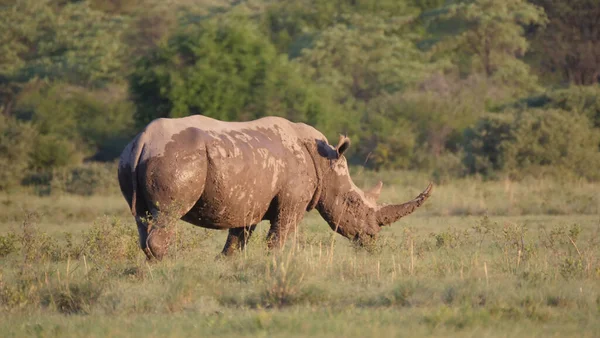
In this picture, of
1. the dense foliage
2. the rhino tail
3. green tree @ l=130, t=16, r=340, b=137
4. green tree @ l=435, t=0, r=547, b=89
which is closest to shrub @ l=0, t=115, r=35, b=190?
the dense foliage

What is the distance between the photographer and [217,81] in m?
31.0

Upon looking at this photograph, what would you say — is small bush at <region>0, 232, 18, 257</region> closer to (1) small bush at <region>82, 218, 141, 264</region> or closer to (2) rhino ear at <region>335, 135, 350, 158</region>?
(1) small bush at <region>82, 218, 141, 264</region>

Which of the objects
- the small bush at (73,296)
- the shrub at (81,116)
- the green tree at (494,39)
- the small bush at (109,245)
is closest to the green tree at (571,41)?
the green tree at (494,39)

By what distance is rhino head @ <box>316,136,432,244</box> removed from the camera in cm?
1163

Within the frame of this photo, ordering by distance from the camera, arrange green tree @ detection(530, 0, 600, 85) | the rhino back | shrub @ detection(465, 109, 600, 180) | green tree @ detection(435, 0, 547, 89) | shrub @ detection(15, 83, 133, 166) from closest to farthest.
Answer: the rhino back
shrub @ detection(465, 109, 600, 180)
shrub @ detection(15, 83, 133, 166)
green tree @ detection(435, 0, 547, 89)
green tree @ detection(530, 0, 600, 85)

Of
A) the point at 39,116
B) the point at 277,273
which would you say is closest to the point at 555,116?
the point at 39,116

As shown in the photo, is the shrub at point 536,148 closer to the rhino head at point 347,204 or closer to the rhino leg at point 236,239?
the rhino head at point 347,204

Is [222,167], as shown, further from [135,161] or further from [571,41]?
[571,41]

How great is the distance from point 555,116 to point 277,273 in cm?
1964

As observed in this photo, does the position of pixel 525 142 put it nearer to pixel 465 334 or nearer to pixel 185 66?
pixel 185 66

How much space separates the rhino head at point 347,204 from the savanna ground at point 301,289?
0.26 metres

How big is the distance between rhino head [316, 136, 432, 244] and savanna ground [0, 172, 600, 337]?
26cm

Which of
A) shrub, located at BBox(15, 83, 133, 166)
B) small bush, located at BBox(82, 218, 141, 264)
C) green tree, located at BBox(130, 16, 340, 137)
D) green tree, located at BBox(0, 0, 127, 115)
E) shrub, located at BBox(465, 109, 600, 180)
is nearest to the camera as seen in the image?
small bush, located at BBox(82, 218, 141, 264)

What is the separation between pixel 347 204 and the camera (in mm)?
11828
